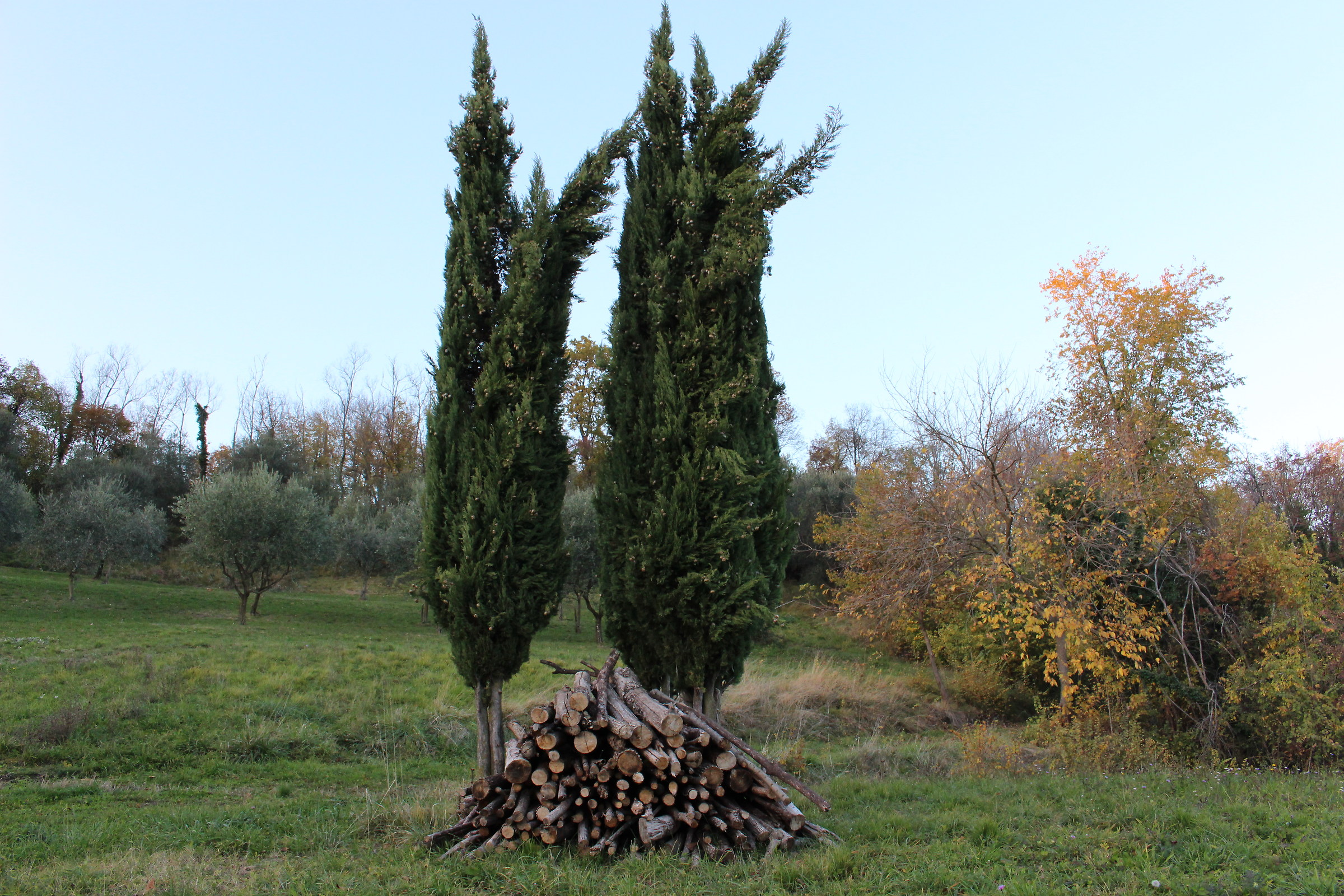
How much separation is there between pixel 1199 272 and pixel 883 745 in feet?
67.0

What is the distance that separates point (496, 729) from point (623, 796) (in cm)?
263

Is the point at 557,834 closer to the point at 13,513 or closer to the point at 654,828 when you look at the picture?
the point at 654,828

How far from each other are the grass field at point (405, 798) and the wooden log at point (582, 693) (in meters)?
0.95

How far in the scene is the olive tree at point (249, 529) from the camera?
24.1 metres

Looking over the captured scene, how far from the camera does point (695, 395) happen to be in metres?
7.62

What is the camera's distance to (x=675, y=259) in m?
7.99

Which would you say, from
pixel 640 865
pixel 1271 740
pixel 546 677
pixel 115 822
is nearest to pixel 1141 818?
pixel 640 865

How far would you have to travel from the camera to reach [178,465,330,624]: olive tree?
24.1m

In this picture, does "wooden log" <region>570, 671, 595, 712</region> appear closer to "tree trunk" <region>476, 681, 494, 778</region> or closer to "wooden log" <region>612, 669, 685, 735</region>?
"wooden log" <region>612, 669, 685, 735</region>

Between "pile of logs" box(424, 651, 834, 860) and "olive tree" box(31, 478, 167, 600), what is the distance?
2532 centimetres

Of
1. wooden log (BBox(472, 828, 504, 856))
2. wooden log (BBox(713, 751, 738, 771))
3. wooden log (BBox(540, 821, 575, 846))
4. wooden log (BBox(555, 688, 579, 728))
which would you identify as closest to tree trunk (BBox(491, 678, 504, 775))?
wooden log (BBox(555, 688, 579, 728))

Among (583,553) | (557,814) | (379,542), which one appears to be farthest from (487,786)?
(379,542)

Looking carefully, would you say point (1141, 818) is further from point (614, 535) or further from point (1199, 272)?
point (1199, 272)

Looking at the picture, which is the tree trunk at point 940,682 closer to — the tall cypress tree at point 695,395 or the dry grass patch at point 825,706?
the dry grass patch at point 825,706
